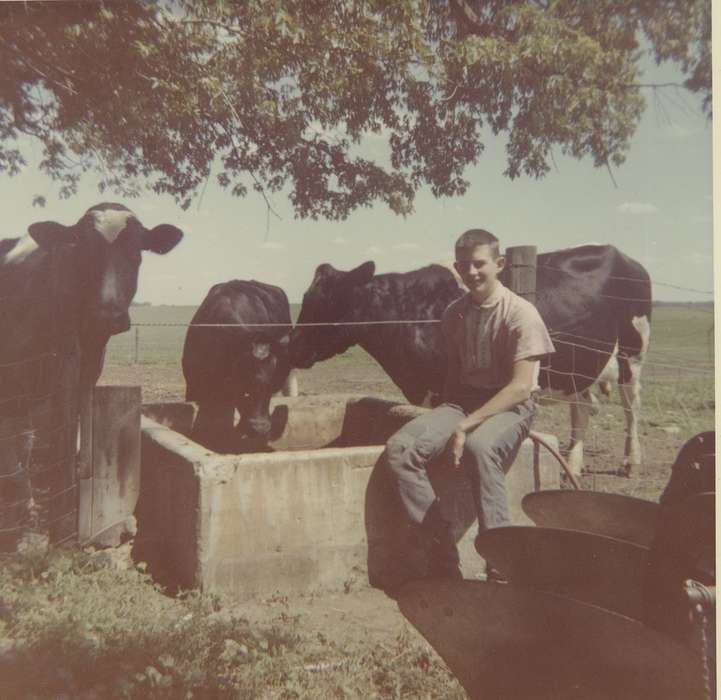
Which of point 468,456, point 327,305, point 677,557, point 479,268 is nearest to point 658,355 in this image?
point 327,305

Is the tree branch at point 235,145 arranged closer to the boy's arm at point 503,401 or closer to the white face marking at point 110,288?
the white face marking at point 110,288

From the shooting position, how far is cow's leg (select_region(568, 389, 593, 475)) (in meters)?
5.79

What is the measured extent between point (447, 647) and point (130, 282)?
3024 millimetres

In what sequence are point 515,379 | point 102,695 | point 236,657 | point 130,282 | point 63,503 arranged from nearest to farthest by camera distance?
1. point 102,695
2. point 236,657
3. point 515,379
4. point 63,503
5. point 130,282

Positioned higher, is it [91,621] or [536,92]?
[536,92]

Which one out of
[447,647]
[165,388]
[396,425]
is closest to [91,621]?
[447,647]

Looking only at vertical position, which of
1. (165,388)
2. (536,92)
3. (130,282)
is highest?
(536,92)

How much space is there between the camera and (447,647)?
174 cm

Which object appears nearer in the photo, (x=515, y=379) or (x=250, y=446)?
(x=515, y=379)

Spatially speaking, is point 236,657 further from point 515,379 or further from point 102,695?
point 515,379

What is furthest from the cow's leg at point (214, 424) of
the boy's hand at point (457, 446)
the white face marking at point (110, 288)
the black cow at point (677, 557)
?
the black cow at point (677, 557)

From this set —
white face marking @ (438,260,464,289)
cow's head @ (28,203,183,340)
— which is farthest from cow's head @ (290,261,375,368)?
cow's head @ (28,203,183,340)

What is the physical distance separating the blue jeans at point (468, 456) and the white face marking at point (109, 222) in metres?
2.08

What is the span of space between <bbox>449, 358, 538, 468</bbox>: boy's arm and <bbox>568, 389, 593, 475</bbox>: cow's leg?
2515mm
